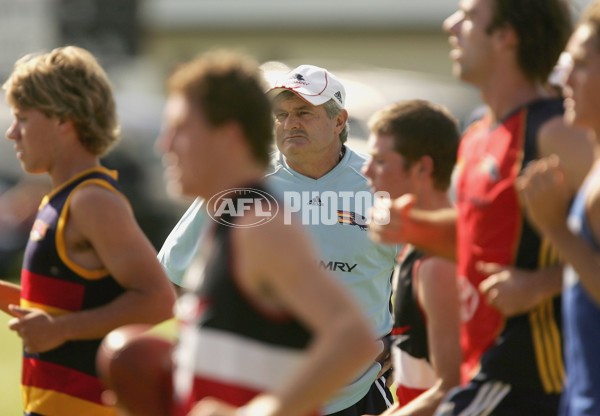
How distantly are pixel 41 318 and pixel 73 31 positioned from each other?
19.5m

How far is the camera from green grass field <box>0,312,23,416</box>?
10984 mm

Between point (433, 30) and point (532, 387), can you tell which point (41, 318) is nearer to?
point (532, 387)

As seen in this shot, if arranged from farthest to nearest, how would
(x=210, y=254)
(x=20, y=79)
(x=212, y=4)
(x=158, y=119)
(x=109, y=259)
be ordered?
(x=212, y=4)
(x=158, y=119)
(x=20, y=79)
(x=109, y=259)
(x=210, y=254)

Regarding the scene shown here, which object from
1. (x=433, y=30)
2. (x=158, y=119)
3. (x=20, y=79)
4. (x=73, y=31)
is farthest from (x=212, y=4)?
(x=20, y=79)

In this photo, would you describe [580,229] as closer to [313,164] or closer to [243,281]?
[243,281]

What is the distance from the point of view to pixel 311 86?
7.25 metres

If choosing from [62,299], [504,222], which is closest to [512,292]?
[504,222]

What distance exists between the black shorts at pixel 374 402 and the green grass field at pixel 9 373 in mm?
4596

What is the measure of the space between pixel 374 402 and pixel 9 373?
708 cm

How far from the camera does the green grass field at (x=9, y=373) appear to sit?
10984mm

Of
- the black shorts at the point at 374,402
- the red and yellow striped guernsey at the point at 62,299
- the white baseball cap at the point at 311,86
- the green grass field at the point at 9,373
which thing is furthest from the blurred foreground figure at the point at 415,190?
the green grass field at the point at 9,373

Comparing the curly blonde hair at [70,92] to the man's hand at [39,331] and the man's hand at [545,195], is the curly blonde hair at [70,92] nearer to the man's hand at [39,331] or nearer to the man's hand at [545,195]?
the man's hand at [39,331]

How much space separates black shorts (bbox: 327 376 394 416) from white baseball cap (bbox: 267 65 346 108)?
1588mm

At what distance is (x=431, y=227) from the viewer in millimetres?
4551
